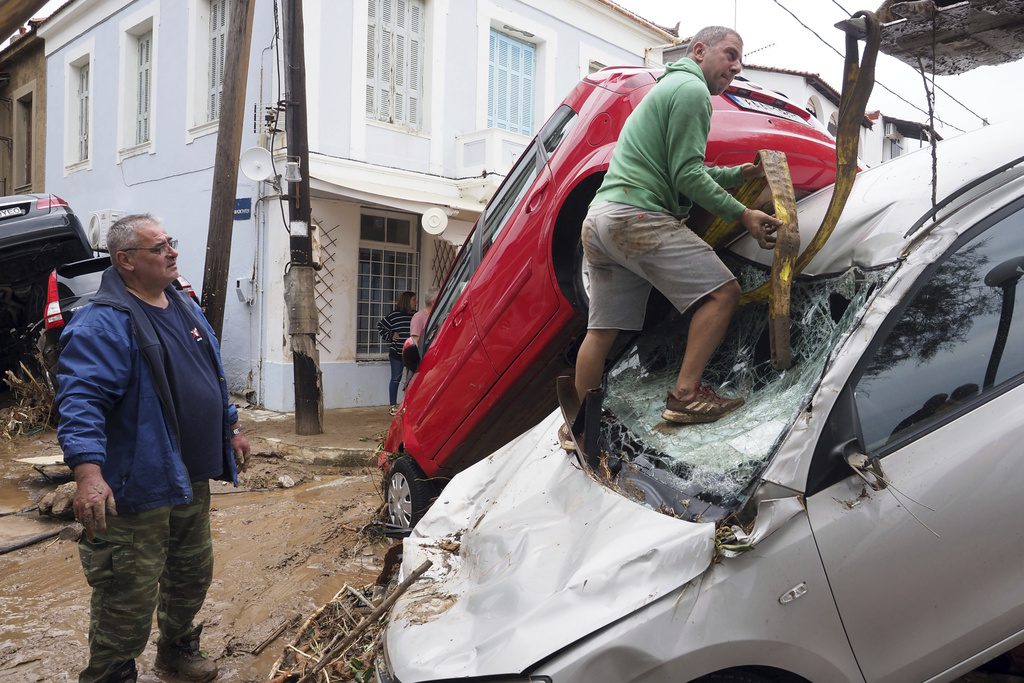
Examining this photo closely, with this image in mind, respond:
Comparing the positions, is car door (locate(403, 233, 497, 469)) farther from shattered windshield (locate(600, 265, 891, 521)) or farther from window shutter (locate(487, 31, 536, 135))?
window shutter (locate(487, 31, 536, 135))

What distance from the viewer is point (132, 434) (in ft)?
9.55

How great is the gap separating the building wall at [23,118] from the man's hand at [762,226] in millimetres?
16911

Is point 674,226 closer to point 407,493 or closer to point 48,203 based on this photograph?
point 407,493

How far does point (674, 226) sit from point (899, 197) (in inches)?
28.0

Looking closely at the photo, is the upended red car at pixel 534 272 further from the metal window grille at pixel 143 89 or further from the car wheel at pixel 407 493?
the metal window grille at pixel 143 89

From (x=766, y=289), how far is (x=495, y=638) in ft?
4.91

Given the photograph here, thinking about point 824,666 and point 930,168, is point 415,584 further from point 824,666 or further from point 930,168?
point 930,168

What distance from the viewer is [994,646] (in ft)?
6.86

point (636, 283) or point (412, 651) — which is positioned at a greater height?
point (636, 283)

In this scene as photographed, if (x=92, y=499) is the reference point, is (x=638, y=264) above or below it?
above

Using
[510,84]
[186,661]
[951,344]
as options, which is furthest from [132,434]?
[510,84]

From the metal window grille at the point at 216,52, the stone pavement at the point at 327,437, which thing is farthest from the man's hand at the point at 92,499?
the metal window grille at the point at 216,52

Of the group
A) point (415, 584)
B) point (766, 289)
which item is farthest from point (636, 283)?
point (415, 584)

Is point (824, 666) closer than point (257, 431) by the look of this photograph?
Yes
